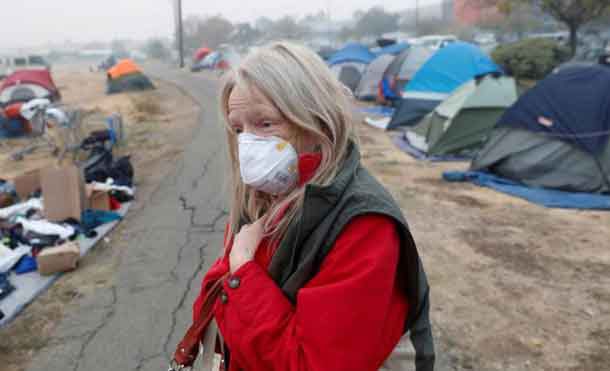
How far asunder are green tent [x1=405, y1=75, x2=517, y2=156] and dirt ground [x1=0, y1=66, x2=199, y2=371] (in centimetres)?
529

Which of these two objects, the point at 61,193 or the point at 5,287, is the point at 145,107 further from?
the point at 5,287

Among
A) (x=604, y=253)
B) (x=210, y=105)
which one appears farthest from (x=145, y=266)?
(x=210, y=105)

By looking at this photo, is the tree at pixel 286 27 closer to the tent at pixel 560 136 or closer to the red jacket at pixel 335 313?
the tent at pixel 560 136

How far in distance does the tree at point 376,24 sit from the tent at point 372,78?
200 ft

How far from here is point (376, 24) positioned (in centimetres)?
7781

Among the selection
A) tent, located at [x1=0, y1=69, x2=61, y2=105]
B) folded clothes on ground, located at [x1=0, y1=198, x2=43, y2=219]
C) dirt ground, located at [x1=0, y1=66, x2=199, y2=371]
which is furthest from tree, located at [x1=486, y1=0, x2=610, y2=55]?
folded clothes on ground, located at [x1=0, y1=198, x2=43, y2=219]

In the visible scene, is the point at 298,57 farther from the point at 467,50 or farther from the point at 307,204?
the point at 467,50

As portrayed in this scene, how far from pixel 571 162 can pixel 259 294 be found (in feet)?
24.2

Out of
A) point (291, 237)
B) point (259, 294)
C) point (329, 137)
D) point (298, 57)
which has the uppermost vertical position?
point (298, 57)

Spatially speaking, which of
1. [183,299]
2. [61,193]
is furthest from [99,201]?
[183,299]

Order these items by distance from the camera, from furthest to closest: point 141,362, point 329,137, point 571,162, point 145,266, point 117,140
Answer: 1. point 117,140
2. point 571,162
3. point 145,266
4. point 141,362
5. point 329,137

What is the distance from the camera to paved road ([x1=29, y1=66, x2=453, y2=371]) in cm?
351

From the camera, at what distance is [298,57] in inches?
50.3

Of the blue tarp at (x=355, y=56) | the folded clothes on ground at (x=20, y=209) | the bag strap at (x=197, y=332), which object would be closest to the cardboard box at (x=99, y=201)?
the folded clothes on ground at (x=20, y=209)
